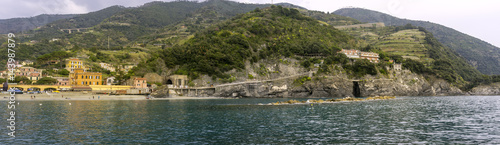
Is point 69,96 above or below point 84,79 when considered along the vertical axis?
below

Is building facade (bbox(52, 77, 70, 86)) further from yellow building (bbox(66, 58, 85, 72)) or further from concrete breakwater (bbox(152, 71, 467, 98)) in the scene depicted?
concrete breakwater (bbox(152, 71, 467, 98))

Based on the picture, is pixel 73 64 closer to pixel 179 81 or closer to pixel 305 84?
pixel 179 81

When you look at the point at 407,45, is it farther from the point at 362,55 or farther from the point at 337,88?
the point at 337,88

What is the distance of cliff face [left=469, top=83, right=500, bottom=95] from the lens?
124 metres

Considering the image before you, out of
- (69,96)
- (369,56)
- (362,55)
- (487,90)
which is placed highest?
(362,55)

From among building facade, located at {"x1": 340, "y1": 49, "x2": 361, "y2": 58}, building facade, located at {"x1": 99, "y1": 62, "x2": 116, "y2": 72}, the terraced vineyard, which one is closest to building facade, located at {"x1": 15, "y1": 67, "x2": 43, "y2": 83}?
building facade, located at {"x1": 99, "y1": 62, "x2": 116, "y2": 72}

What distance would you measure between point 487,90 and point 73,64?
15954 cm

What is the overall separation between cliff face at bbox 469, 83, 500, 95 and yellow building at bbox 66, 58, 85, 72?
492 feet

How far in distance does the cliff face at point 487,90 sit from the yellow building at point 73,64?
150013 mm

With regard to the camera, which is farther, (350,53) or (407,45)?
(407,45)

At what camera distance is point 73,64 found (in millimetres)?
110812

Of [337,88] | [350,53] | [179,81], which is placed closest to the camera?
[179,81]

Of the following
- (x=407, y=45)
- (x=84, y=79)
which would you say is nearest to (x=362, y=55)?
(x=407, y=45)

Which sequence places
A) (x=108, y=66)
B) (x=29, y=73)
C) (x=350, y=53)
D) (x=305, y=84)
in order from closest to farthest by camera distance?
(x=29, y=73)
(x=305, y=84)
(x=350, y=53)
(x=108, y=66)
